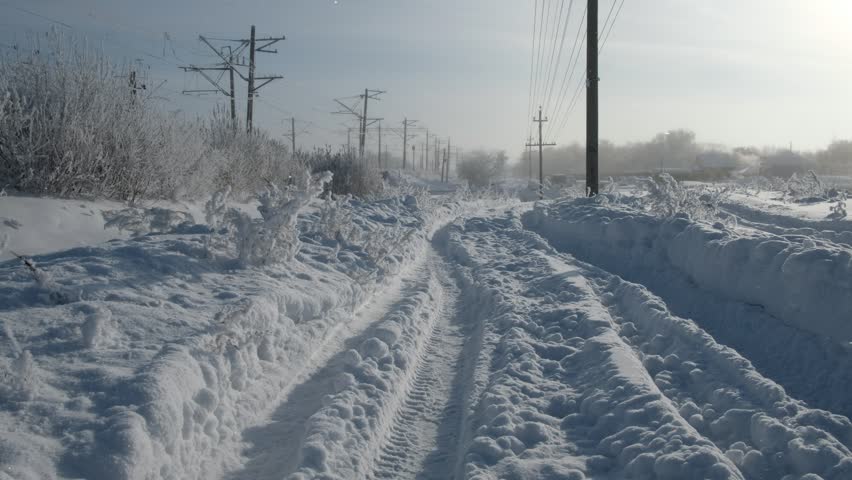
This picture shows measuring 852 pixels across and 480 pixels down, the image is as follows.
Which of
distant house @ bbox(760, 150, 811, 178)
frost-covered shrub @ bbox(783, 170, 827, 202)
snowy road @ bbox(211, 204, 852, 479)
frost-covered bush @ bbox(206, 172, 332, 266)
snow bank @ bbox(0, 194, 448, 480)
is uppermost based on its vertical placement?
distant house @ bbox(760, 150, 811, 178)

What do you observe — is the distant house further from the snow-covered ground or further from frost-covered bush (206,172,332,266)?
frost-covered bush (206,172,332,266)

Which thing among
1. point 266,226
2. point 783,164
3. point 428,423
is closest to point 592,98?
point 266,226

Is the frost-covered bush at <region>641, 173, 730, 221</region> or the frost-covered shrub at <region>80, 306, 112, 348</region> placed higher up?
the frost-covered bush at <region>641, 173, 730, 221</region>

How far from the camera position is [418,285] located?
9641 mm

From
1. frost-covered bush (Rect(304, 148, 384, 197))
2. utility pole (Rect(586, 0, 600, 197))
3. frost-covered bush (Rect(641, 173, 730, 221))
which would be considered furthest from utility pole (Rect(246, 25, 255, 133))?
frost-covered bush (Rect(641, 173, 730, 221))

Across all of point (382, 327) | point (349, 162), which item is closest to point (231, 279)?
point (382, 327)

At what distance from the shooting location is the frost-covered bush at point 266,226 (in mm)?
7070

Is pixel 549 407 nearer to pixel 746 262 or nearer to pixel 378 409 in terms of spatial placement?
pixel 378 409

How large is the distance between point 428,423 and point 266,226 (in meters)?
3.57

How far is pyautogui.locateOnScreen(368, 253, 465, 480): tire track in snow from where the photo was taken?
404 cm

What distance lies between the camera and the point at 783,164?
8469cm

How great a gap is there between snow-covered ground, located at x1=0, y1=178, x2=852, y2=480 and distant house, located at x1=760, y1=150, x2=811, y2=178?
8243 cm

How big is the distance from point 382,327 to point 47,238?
3947mm

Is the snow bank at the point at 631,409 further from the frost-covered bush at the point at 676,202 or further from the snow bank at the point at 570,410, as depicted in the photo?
the frost-covered bush at the point at 676,202
